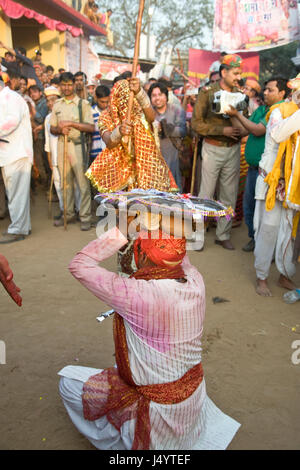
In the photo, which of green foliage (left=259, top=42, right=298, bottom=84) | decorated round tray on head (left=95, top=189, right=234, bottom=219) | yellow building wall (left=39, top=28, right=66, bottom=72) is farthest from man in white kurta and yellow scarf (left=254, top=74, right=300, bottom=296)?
green foliage (left=259, top=42, right=298, bottom=84)

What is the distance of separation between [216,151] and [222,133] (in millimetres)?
272

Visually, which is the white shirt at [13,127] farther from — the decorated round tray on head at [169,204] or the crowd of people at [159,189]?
the decorated round tray on head at [169,204]

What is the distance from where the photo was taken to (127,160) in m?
3.34

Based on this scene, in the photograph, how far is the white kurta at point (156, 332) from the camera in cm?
183

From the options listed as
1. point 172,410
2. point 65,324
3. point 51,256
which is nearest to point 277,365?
point 172,410

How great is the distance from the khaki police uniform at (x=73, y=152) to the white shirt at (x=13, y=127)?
2.15ft

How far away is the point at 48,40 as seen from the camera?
1442cm

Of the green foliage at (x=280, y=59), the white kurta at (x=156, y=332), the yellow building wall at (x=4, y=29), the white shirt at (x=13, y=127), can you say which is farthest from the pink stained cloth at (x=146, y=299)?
the green foliage at (x=280, y=59)

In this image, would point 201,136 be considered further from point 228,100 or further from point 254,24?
point 254,24

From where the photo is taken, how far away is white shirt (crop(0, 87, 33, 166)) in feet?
17.3

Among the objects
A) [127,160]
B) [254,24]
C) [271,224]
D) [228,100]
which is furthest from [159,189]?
[254,24]

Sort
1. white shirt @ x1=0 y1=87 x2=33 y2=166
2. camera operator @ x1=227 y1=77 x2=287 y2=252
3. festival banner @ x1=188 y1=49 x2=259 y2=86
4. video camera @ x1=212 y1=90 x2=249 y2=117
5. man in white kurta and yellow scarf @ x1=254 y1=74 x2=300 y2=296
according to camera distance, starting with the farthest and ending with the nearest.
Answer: festival banner @ x1=188 y1=49 x2=259 y2=86 < white shirt @ x1=0 y1=87 x2=33 y2=166 < video camera @ x1=212 y1=90 x2=249 y2=117 < camera operator @ x1=227 y1=77 x2=287 y2=252 < man in white kurta and yellow scarf @ x1=254 y1=74 x2=300 y2=296

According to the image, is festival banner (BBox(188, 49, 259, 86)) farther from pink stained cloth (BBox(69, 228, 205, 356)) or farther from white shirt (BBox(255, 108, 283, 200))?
pink stained cloth (BBox(69, 228, 205, 356))

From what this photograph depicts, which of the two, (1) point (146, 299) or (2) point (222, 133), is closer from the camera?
(1) point (146, 299)
